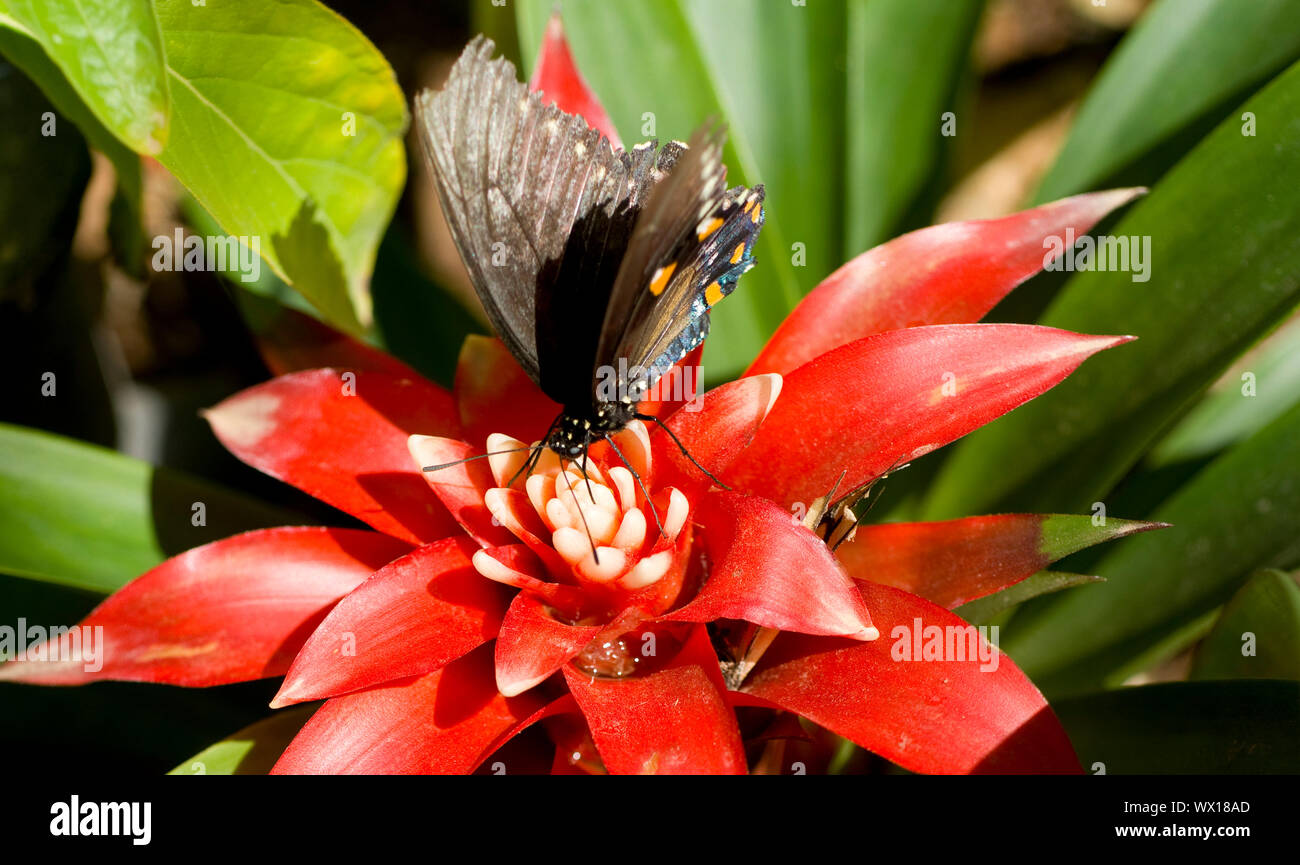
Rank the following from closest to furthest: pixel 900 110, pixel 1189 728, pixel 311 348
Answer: pixel 1189 728, pixel 311 348, pixel 900 110

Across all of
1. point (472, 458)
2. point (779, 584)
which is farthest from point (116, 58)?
point (779, 584)

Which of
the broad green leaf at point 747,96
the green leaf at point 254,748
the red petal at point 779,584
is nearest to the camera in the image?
the red petal at point 779,584

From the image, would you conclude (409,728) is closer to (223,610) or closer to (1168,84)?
(223,610)

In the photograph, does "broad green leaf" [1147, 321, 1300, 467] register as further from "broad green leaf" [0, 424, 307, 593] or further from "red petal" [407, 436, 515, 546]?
"broad green leaf" [0, 424, 307, 593]

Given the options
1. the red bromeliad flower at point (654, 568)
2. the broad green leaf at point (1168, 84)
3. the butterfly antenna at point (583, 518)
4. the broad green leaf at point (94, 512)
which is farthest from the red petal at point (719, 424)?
the broad green leaf at point (1168, 84)

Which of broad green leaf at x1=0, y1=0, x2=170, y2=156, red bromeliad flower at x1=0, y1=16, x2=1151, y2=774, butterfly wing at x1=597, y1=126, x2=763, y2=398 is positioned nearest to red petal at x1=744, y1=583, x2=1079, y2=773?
red bromeliad flower at x1=0, y1=16, x2=1151, y2=774

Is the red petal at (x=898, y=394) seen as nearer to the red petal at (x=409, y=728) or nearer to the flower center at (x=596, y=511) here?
the flower center at (x=596, y=511)
